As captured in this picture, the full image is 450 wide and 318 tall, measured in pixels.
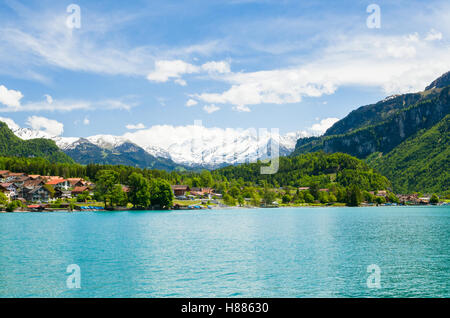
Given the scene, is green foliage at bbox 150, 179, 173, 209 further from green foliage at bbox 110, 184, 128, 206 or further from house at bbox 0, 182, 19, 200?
house at bbox 0, 182, 19, 200

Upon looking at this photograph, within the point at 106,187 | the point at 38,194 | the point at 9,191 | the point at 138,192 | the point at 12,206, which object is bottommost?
the point at 12,206

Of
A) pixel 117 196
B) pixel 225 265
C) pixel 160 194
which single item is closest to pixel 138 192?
pixel 117 196

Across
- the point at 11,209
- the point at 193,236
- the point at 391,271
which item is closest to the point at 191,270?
the point at 391,271

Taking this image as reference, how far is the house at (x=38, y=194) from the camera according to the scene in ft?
644

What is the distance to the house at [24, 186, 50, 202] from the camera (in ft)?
644

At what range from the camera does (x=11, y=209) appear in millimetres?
162875

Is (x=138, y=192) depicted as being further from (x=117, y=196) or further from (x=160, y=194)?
(x=160, y=194)

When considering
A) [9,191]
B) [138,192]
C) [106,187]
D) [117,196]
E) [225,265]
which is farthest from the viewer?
[9,191]

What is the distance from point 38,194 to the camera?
651 ft

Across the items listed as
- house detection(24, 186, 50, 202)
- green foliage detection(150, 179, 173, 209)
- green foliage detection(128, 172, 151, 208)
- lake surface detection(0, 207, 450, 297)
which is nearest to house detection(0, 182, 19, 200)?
house detection(24, 186, 50, 202)
